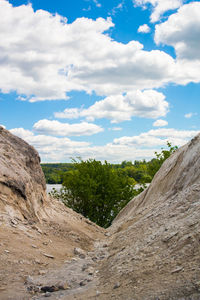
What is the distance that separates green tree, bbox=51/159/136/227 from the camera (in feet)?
Answer: 91.6

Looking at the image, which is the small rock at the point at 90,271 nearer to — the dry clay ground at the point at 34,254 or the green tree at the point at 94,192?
the dry clay ground at the point at 34,254

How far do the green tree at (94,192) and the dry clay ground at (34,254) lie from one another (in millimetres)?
14446

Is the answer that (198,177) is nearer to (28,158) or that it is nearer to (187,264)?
(187,264)

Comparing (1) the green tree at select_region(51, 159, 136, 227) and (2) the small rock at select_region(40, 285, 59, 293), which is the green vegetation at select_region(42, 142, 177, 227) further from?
(2) the small rock at select_region(40, 285, 59, 293)

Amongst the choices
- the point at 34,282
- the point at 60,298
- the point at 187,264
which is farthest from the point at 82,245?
the point at 187,264

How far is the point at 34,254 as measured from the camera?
877 cm

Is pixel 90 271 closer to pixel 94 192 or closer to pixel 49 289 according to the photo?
pixel 49 289

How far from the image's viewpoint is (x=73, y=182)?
28.3 metres

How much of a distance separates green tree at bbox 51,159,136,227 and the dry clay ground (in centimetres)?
1445

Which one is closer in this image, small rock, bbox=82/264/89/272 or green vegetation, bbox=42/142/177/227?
small rock, bbox=82/264/89/272

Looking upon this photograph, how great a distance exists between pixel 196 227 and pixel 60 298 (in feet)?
11.5

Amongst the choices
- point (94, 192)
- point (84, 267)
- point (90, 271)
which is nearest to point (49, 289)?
point (90, 271)

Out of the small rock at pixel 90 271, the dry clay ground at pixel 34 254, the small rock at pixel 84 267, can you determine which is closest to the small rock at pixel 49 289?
the dry clay ground at pixel 34 254

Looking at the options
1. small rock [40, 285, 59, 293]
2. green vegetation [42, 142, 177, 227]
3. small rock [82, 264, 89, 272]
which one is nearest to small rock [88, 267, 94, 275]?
small rock [82, 264, 89, 272]
